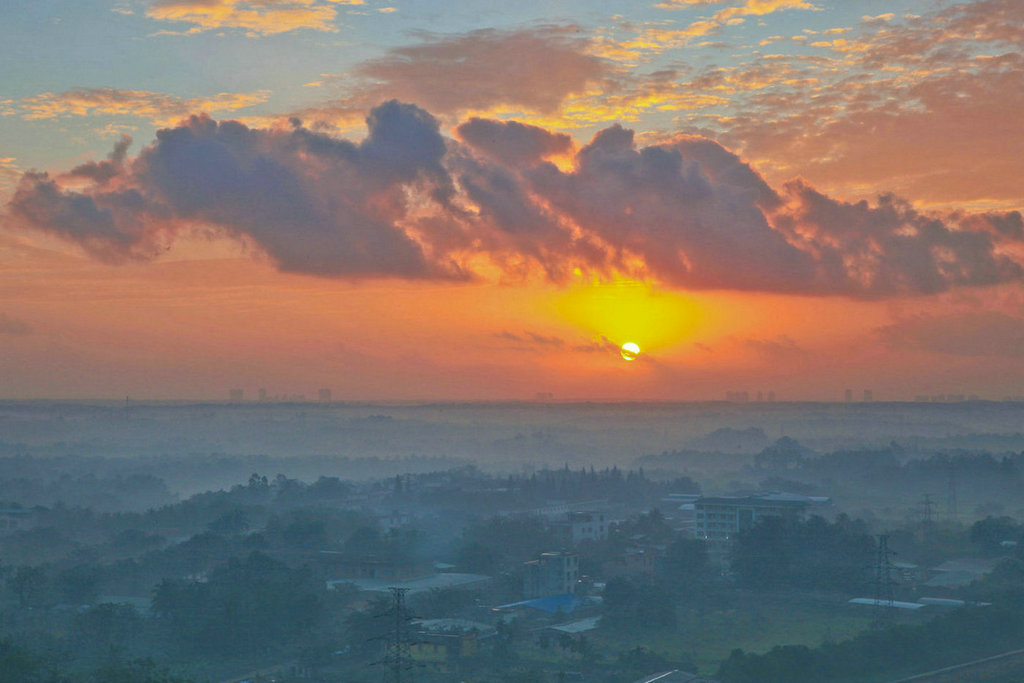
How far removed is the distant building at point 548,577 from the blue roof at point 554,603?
0.78m

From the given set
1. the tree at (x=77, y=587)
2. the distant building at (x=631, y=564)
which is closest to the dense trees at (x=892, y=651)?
the distant building at (x=631, y=564)

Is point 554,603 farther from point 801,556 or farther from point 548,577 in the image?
point 801,556

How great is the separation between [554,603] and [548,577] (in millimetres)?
2511

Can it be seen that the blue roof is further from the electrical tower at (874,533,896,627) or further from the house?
the house

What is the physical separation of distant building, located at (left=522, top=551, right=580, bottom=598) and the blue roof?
776 mm

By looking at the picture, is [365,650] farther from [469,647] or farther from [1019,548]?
[1019,548]

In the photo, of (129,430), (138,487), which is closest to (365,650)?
(138,487)

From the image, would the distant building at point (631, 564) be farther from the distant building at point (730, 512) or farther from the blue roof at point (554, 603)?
the distant building at point (730, 512)

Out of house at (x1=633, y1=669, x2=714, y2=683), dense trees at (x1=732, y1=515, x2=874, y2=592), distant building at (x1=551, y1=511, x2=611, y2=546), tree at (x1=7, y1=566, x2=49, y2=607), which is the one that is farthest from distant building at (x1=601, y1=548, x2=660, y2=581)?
tree at (x1=7, y1=566, x2=49, y2=607)

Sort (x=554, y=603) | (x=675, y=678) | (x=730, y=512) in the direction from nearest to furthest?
(x=675, y=678), (x=554, y=603), (x=730, y=512)

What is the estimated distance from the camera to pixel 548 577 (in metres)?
42.8

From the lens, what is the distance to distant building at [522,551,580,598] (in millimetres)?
42566

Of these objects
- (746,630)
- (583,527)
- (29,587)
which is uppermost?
(583,527)

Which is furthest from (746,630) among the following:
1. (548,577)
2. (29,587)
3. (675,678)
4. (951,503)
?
(951,503)
